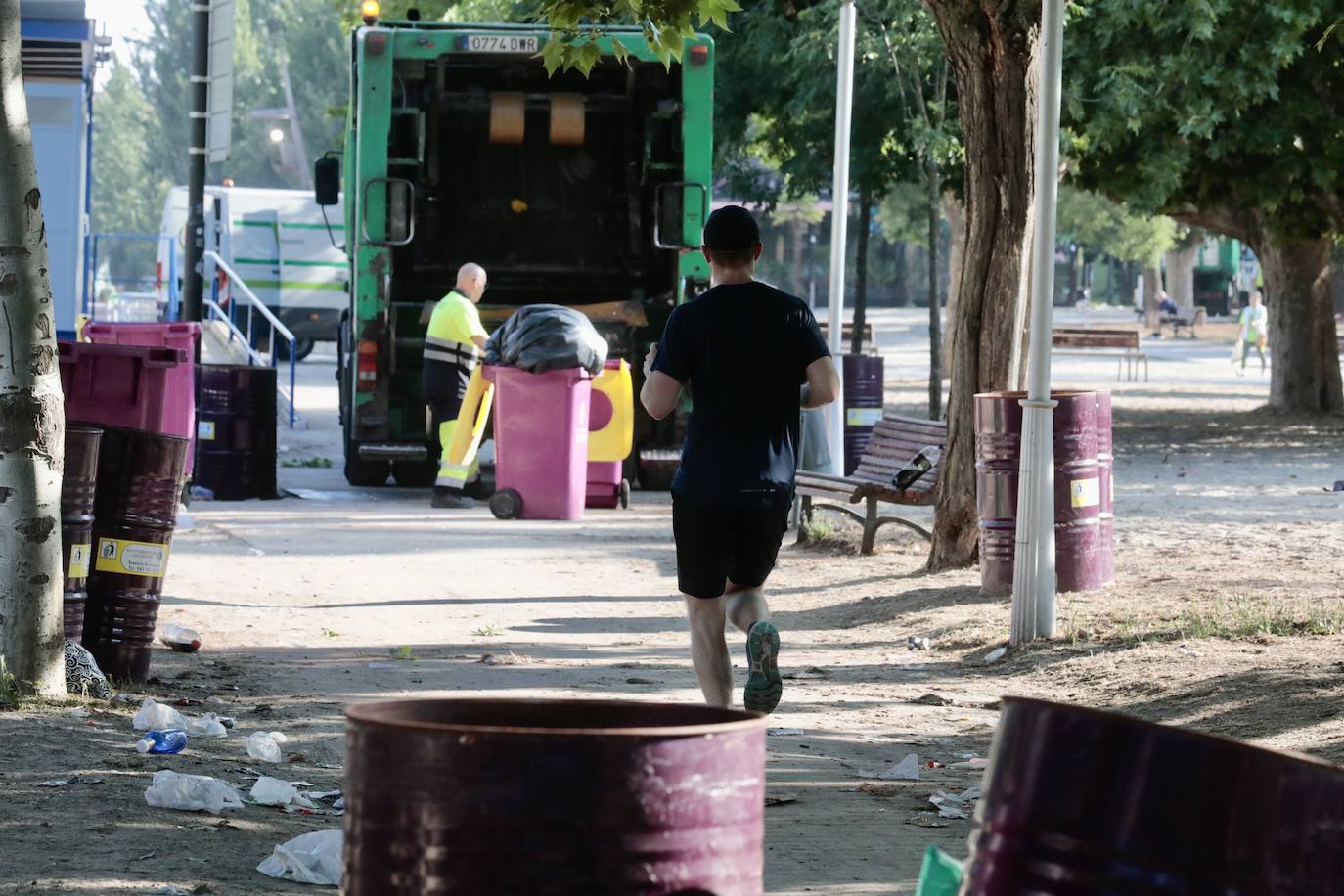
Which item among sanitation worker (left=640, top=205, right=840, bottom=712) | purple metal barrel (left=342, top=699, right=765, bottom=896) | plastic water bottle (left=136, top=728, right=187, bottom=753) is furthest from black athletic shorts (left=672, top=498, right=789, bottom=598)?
purple metal barrel (left=342, top=699, right=765, bottom=896)

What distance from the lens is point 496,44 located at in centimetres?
1527

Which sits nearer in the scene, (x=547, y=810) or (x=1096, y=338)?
(x=547, y=810)

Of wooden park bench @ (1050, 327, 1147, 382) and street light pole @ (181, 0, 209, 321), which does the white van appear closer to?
wooden park bench @ (1050, 327, 1147, 382)

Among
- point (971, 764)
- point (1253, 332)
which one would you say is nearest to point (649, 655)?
point (971, 764)

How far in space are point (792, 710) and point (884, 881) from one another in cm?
266

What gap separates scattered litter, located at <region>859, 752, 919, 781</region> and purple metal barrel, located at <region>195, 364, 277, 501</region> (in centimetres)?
924

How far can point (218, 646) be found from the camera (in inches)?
353

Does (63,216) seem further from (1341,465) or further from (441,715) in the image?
(441,715)

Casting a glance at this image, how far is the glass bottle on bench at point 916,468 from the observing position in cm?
1230

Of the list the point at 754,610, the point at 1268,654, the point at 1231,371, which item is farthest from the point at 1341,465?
the point at 1231,371

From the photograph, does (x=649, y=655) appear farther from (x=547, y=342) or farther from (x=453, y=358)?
(x=453, y=358)

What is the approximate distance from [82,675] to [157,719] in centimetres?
56

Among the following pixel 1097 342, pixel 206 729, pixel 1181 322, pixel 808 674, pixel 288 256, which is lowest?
pixel 808 674

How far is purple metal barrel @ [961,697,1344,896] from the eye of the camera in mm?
2389
